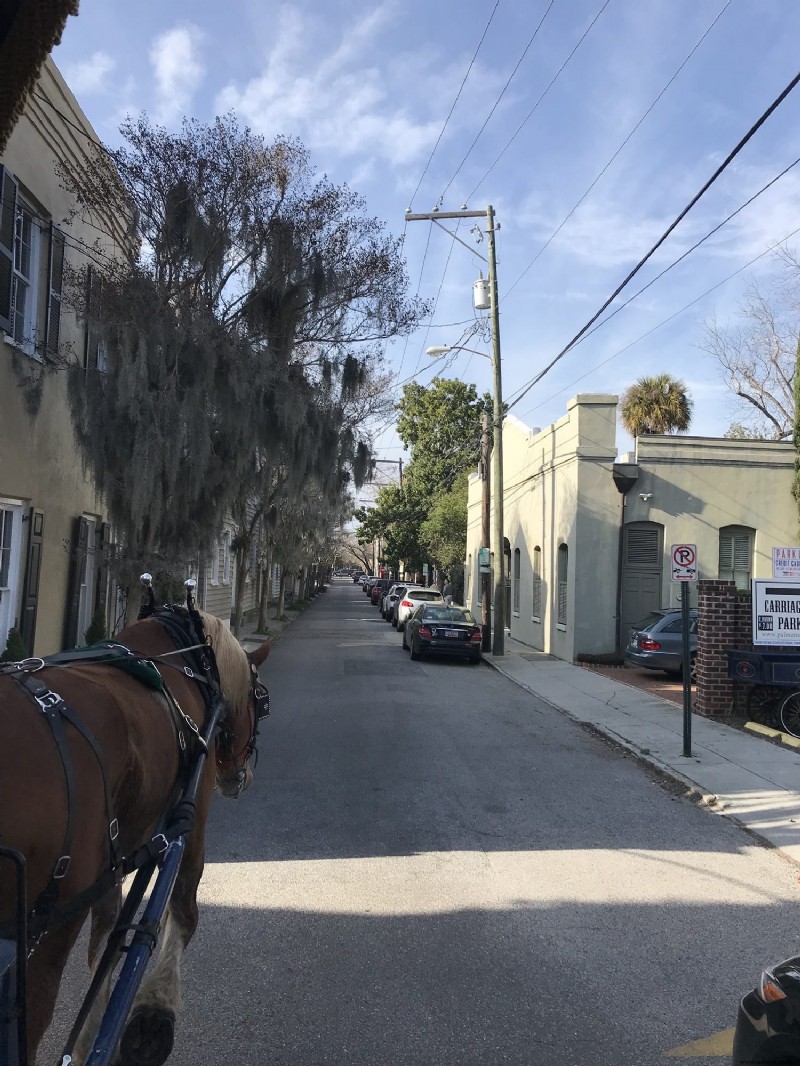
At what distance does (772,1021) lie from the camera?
8.27 feet

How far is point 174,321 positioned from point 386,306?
169 inches

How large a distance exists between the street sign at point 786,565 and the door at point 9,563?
9944 mm

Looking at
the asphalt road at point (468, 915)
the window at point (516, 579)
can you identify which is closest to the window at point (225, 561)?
the window at point (516, 579)

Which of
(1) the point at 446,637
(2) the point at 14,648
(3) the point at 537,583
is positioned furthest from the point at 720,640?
(3) the point at 537,583

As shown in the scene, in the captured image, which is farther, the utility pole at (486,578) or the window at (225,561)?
the window at (225,561)

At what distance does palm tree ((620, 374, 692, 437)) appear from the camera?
102 feet

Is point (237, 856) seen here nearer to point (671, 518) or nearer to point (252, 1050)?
point (252, 1050)

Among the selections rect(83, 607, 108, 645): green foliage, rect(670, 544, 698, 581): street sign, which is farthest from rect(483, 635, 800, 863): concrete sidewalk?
rect(83, 607, 108, 645): green foliage

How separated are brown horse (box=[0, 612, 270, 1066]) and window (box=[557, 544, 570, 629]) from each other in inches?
678

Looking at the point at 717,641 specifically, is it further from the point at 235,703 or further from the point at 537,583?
the point at 537,583

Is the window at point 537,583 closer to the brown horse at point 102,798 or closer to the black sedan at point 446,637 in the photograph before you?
the black sedan at point 446,637

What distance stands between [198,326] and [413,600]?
1778 cm

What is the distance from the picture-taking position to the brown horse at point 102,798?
2146 millimetres

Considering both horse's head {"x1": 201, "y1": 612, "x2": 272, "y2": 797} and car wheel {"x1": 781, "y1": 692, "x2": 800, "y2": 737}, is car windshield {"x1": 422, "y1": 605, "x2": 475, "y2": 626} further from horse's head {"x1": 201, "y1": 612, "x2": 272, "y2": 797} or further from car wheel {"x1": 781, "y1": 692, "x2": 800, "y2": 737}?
horse's head {"x1": 201, "y1": 612, "x2": 272, "y2": 797}
